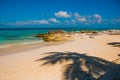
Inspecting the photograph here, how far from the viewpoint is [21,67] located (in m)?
9.61

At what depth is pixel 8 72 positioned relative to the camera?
870 cm

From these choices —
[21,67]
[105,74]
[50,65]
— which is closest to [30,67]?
[21,67]

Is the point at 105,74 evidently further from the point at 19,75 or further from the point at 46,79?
the point at 19,75

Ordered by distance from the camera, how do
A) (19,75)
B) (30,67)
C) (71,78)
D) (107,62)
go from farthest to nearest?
(107,62), (30,67), (19,75), (71,78)

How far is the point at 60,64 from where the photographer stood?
10055 mm

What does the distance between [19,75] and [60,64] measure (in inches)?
110

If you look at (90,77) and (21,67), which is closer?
(90,77)

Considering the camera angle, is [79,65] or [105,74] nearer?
[105,74]

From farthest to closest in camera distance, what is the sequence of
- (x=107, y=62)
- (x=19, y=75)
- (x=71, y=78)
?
1. (x=107, y=62)
2. (x=19, y=75)
3. (x=71, y=78)

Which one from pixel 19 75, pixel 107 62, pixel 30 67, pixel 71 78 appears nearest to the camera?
pixel 71 78

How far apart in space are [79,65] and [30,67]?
9.54ft

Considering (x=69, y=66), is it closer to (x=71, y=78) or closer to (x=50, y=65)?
(x=50, y=65)

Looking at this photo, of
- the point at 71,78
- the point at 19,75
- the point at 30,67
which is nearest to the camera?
the point at 71,78

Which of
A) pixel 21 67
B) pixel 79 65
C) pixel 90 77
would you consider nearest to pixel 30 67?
pixel 21 67
